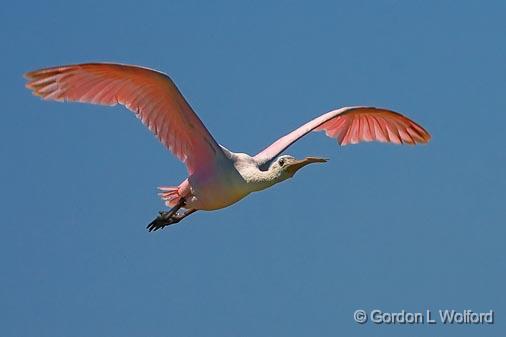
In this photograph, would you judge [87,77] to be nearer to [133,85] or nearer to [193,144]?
[133,85]

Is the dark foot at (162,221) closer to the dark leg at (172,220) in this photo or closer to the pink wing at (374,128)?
the dark leg at (172,220)

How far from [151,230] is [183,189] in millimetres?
833

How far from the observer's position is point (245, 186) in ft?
67.9

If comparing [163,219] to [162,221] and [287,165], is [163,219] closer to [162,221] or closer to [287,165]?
[162,221]

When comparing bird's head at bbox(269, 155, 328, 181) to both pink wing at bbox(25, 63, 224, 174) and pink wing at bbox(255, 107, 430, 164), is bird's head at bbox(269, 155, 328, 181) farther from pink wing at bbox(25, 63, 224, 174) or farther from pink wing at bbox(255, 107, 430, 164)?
pink wing at bbox(255, 107, 430, 164)

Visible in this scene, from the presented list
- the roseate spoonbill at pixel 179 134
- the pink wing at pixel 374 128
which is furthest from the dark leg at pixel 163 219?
the pink wing at pixel 374 128

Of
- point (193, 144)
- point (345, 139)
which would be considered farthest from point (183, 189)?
point (345, 139)

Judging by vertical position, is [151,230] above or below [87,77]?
below

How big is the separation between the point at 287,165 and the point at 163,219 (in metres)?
2.19

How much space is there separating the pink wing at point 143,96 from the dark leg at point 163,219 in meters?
0.71

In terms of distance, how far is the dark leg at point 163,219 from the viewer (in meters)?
21.5

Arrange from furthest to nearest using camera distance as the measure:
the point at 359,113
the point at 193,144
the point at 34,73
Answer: the point at 359,113
the point at 193,144
the point at 34,73

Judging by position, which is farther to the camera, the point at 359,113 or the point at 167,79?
the point at 359,113

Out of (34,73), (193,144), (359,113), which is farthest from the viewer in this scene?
(359,113)
